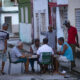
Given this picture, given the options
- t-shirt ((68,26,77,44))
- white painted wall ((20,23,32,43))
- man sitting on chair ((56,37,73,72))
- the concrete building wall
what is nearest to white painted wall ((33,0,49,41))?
white painted wall ((20,23,32,43))

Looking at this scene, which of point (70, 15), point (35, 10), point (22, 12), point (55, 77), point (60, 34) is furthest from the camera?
point (22, 12)

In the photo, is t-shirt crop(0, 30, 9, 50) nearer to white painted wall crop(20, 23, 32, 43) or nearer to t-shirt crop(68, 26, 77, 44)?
t-shirt crop(68, 26, 77, 44)

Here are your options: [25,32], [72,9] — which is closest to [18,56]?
[72,9]

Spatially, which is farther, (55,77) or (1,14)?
(1,14)

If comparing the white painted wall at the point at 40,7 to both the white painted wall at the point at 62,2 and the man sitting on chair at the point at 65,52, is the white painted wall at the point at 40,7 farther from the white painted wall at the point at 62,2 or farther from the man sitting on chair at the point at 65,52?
the man sitting on chair at the point at 65,52

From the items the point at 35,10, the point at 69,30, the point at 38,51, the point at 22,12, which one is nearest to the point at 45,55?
the point at 38,51

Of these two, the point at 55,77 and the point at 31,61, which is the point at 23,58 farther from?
the point at 55,77

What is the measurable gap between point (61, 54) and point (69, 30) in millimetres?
1444

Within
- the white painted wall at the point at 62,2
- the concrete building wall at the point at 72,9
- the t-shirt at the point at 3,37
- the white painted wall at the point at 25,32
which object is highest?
the white painted wall at the point at 62,2

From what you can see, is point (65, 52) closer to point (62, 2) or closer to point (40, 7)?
point (62, 2)

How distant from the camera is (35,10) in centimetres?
3023

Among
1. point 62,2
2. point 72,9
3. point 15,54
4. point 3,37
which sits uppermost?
point 62,2

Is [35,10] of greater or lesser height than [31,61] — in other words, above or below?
above

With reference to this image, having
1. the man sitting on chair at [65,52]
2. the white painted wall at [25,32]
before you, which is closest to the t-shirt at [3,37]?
the man sitting on chair at [65,52]
